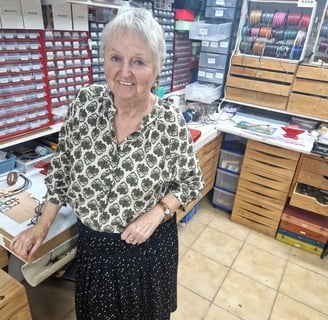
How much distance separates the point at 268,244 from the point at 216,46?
1633mm

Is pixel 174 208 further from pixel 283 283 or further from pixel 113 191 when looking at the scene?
pixel 283 283

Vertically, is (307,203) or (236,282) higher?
(307,203)

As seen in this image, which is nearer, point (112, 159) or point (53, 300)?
point (112, 159)

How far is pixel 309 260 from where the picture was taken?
7.00 feet

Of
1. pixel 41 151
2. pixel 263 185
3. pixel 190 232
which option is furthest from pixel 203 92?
pixel 41 151

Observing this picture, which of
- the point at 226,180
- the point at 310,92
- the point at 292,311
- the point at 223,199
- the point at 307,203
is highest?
the point at 310,92

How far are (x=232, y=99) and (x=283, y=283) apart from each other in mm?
1434

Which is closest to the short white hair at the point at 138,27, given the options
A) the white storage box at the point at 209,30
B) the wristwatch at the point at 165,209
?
the wristwatch at the point at 165,209

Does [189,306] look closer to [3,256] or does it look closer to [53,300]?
[53,300]

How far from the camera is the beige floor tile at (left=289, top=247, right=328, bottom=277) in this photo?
206cm

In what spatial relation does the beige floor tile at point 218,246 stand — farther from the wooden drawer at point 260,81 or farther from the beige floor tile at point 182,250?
the wooden drawer at point 260,81

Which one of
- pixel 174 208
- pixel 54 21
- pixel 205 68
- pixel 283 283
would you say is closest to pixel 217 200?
pixel 283 283

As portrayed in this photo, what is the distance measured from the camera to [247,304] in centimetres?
176

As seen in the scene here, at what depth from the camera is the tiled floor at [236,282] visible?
1.70 meters
